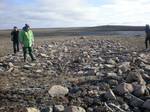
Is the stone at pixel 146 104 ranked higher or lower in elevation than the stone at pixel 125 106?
higher

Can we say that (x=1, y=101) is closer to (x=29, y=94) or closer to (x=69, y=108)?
(x=29, y=94)

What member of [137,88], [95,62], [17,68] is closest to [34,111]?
[137,88]

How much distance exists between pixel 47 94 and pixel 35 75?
3.77 m

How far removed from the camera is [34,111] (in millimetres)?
10203

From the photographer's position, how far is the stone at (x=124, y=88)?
38.3ft

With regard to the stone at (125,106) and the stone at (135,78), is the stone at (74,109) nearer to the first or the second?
the stone at (125,106)

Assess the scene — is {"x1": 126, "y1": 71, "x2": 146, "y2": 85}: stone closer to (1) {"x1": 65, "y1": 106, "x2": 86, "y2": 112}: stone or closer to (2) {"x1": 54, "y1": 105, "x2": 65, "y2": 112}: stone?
(1) {"x1": 65, "y1": 106, "x2": 86, "y2": 112}: stone

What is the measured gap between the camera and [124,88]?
1174 centimetres

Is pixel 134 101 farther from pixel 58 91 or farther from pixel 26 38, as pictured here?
pixel 26 38

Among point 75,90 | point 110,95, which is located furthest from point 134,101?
point 75,90

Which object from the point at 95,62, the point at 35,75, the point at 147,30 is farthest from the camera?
the point at 147,30

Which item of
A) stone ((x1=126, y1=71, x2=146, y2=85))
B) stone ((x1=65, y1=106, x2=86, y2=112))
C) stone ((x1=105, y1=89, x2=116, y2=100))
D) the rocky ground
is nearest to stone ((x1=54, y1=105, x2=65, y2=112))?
the rocky ground

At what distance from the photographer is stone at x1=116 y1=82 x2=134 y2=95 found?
460 inches

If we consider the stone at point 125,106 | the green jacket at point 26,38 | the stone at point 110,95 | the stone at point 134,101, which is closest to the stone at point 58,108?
the stone at point 110,95
